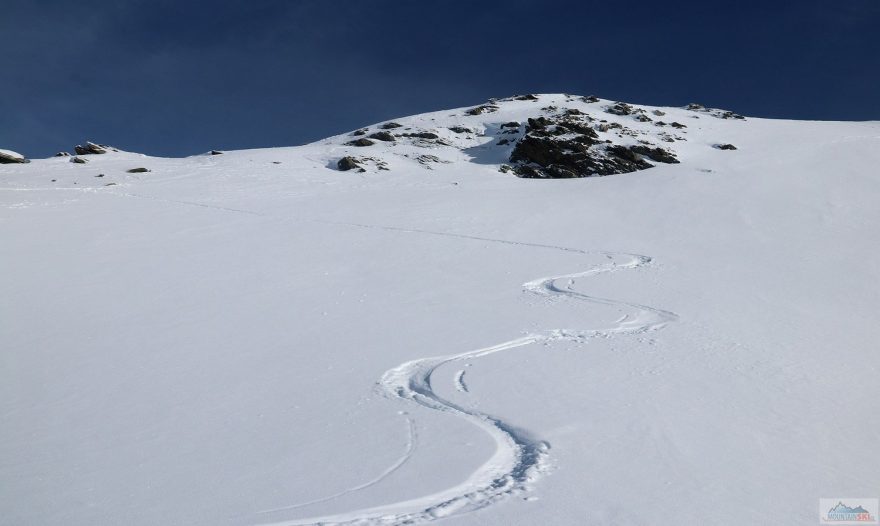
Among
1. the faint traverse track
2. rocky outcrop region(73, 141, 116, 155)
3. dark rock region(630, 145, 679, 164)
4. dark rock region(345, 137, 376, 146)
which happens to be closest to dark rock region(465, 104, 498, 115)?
dark rock region(345, 137, 376, 146)

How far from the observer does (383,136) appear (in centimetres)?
4656

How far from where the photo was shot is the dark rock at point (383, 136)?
46.1 metres

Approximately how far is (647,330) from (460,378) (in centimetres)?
430

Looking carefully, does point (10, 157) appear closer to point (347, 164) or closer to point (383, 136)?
point (347, 164)

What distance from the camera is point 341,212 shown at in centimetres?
2298

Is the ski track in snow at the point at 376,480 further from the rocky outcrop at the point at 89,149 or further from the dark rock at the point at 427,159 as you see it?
the rocky outcrop at the point at 89,149

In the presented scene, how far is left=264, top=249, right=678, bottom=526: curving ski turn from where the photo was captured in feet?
14.7

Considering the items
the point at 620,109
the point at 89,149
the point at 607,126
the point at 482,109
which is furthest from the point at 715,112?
the point at 89,149

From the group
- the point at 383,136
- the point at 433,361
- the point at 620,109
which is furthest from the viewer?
the point at 620,109

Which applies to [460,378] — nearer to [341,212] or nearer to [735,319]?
[735,319]

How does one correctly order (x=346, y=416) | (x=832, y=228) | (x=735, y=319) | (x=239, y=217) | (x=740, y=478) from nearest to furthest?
(x=740, y=478)
(x=346, y=416)
(x=735, y=319)
(x=832, y=228)
(x=239, y=217)

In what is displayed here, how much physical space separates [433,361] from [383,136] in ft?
133

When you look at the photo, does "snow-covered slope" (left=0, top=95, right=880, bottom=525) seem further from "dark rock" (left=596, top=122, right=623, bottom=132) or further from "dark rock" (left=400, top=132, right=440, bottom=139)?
"dark rock" (left=400, top=132, right=440, bottom=139)

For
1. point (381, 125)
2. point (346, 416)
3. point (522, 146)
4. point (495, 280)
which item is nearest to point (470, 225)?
point (495, 280)
